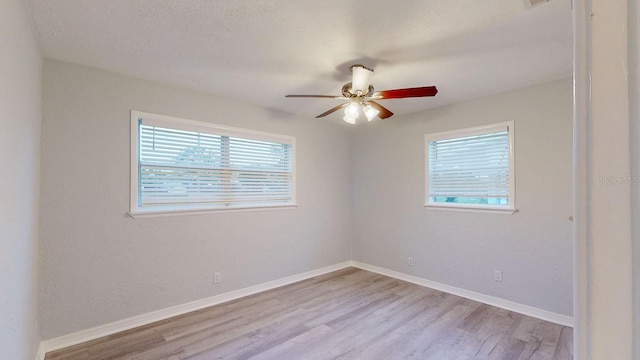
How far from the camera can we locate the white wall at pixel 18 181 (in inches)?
51.7

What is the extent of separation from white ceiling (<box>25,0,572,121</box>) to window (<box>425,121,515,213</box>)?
61cm

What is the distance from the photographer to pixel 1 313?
128 centimetres

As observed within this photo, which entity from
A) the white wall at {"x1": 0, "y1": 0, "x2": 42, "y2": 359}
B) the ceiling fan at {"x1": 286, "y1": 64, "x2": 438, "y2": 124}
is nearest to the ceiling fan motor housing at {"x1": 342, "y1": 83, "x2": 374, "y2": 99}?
the ceiling fan at {"x1": 286, "y1": 64, "x2": 438, "y2": 124}

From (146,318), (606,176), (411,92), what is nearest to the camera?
(606,176)

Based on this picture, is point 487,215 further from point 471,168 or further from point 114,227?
point 114,227

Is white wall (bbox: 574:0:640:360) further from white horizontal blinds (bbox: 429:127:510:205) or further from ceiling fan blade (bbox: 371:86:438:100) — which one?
white horizontal blinds (bbox: 429:127:510:205)

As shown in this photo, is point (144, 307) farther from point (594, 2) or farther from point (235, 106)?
point (594, 2)

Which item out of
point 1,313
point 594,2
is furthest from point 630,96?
point 1,313

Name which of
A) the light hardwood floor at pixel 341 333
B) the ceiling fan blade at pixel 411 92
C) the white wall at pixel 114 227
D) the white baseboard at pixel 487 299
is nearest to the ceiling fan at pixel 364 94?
the ceiling fan blade at pixel 411 92

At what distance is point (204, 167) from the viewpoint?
3.17 m

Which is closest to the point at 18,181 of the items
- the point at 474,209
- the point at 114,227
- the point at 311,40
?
the point at 114,227

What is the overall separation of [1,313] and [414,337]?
2660 millimetres

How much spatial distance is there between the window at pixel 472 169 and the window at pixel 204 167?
73.5 inches

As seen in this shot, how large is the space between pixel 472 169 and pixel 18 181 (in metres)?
3.87
